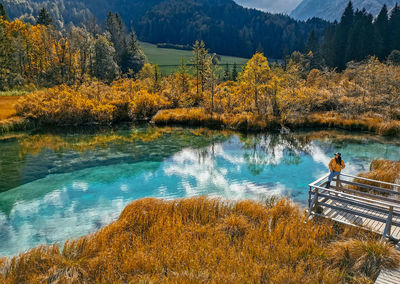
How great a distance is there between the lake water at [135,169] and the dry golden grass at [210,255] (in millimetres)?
3098

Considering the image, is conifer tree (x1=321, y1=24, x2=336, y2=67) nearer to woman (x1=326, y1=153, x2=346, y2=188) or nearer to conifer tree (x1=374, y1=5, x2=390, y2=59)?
conifer tree (x1=374, y1=5, x2=390, y2=59)

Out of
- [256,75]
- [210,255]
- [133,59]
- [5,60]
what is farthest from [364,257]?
[133,59]

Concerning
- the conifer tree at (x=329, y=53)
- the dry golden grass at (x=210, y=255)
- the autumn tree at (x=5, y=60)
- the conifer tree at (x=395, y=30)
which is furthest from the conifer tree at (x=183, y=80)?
the conifer tree at (x=395, y=30)

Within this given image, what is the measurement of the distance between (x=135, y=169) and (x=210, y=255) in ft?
40.9

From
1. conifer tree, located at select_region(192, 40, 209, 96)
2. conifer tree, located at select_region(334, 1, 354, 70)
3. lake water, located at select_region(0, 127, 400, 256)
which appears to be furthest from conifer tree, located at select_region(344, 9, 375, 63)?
lake water, located at select_region(0, 127, 400, 256)

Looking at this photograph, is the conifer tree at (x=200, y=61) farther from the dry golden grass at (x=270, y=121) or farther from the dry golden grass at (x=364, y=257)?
the dry golden grass at (x=364, y=257)

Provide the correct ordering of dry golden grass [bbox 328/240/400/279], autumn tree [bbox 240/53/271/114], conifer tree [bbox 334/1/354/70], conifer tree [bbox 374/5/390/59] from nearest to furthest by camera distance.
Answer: dry golden grass [bbox 328/240/400/279] < autumn tree [bbox 240/53/271/114] < conifer tree [bbox 374/5/390/59] < conifer tree [bbox 334/1/354/70]

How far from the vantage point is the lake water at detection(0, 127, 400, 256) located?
40.8 feet

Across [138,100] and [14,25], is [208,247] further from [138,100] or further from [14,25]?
[14,25]

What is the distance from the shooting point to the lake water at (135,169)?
12.4 m

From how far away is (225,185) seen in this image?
15812mm

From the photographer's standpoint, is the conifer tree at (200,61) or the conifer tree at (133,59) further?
the conifer tree at (133,59)

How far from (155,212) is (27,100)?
31010mm

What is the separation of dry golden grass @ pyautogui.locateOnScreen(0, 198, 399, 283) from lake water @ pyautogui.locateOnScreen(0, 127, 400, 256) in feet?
10.2
